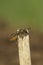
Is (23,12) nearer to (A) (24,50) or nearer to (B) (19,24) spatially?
(B) (19,24)

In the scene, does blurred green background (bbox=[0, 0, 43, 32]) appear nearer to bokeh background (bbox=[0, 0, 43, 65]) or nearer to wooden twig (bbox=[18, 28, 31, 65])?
bokeh background (bbox=[0, 0, 43, 65])

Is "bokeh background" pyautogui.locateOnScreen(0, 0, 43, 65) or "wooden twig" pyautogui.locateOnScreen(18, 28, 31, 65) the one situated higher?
"bokeh background" pyautogui.locateOnScreen(0, 0, 43, 65)

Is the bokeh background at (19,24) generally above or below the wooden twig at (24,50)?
above

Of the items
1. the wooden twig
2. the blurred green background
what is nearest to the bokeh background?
the blurred green background

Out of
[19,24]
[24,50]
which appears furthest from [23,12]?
[24,50]

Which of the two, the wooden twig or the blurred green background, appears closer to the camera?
the wooden twig

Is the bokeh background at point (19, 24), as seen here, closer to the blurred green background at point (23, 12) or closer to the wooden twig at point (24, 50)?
the blurred green background at point (23, 12)

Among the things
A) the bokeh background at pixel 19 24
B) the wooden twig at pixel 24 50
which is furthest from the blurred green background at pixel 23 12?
the wooden twig at pixel 24 50

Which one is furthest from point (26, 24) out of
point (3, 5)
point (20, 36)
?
point (20, 36)
